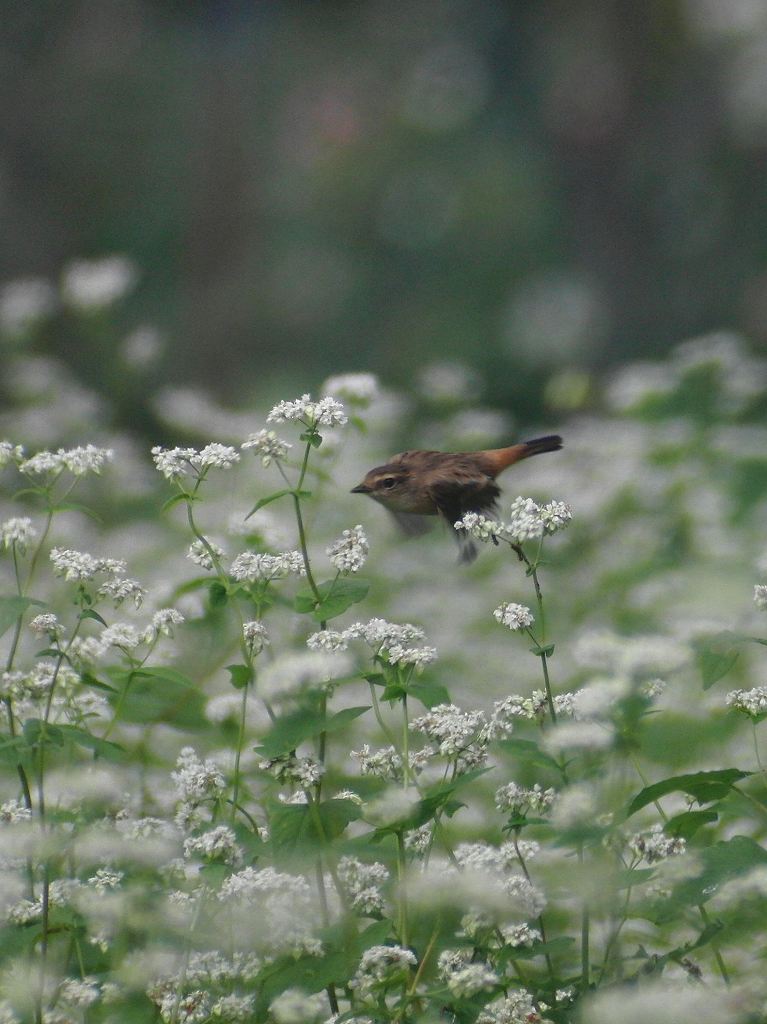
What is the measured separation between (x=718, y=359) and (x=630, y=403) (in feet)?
0.95

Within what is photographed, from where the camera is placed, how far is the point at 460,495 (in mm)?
2311

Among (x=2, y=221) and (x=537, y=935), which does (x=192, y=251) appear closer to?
(x=2, y=221)

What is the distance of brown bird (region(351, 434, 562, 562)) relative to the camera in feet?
7.58

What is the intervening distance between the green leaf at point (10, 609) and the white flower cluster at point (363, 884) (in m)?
0.45

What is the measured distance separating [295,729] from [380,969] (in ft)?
0.85

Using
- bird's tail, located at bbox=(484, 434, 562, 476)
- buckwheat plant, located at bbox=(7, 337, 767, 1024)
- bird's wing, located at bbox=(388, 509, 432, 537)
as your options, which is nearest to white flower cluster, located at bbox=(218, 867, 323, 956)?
buckwheat plant, located at bbox=(7, 337, 767, 1024)

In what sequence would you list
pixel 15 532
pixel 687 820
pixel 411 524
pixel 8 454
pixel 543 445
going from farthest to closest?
pixel 543 445 → pixel 411 524 → pixel 8 454 → pixel 15 532 → pixel 687 820

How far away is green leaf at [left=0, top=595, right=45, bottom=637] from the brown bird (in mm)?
852

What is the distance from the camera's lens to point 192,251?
7.50 meters

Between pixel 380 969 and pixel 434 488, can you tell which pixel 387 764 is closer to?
pixel 380 969

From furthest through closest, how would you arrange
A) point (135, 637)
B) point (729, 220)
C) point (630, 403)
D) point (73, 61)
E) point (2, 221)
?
point (73, 61) → point (2, 221) → point (729, 220) → point (630, 403) → point (135, 637)

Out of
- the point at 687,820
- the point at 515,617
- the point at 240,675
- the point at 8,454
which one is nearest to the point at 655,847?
the point at 687,820

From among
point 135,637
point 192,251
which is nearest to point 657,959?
point 135,637

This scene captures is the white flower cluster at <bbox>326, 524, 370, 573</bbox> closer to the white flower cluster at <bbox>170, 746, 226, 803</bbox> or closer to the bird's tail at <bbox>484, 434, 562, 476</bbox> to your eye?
the white flower cluster at <bbox>170, 746, 226, 803</bbox>
